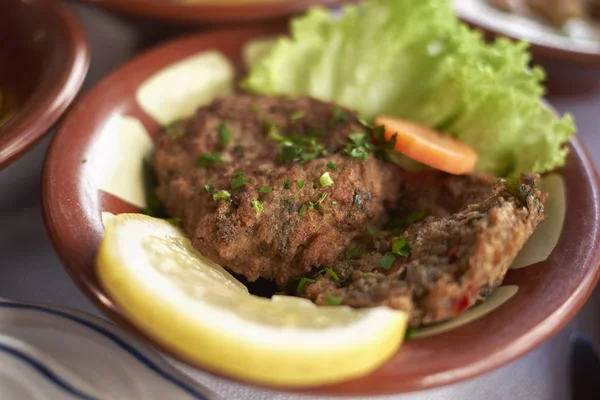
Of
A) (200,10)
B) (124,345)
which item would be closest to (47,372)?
(124,345)

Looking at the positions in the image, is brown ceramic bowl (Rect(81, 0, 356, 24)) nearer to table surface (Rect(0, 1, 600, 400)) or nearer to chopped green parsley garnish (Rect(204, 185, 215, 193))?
table surface (Rect(0, 1, 600, 400))

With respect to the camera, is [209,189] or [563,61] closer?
[209,189]

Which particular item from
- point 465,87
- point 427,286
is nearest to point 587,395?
point 427,286

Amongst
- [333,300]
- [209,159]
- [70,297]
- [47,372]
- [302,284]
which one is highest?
[209,159]

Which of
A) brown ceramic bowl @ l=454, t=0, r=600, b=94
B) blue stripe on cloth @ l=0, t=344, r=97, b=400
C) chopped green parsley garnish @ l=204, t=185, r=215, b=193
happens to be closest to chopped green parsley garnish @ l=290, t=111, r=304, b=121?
chopped green parsley garnish @ l=204, t=185, r=215, b=193

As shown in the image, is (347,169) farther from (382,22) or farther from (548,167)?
(382,22)

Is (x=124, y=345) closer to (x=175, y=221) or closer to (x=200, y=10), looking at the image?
(x=175, y=221)
